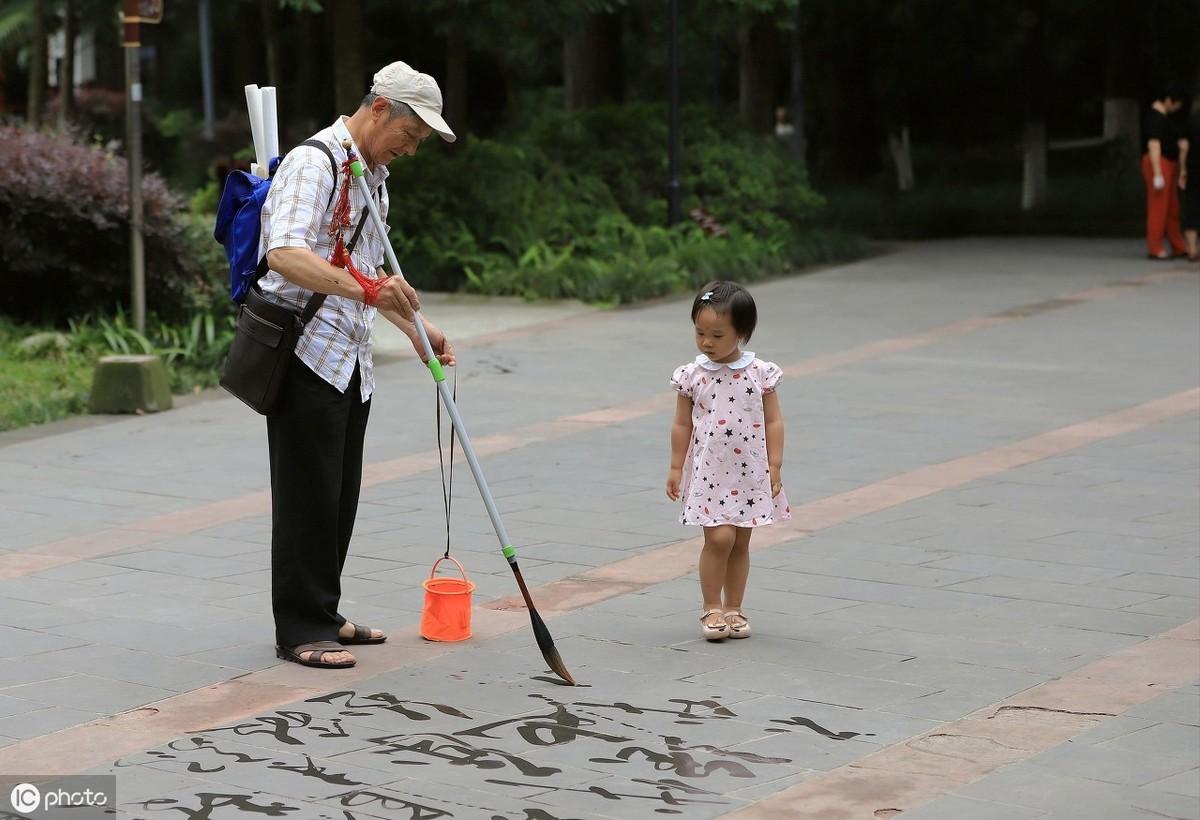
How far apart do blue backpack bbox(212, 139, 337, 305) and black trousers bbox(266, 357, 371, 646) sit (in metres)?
0.32

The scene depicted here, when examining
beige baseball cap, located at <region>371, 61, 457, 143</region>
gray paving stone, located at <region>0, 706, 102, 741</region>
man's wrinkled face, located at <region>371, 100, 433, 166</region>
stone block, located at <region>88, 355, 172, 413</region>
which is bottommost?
gray paving stone, located at <region>0, 706, 102, 741</region>

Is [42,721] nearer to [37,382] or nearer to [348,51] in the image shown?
[37,382]

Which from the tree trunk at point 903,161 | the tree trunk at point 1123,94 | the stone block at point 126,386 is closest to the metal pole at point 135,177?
the stone block at point 126,386

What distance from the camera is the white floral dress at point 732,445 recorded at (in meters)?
5.97

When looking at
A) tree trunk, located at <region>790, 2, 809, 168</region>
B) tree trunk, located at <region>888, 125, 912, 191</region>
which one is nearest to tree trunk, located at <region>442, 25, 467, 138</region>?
tree trunk, located at <region>790, 2, 809, 168</region>

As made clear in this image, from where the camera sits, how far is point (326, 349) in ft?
18.5

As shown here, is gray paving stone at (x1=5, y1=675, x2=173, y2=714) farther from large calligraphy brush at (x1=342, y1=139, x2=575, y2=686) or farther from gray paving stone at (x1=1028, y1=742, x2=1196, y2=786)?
gray paving stone at (x1=1028, y1=742, x2=1196, y2=786)

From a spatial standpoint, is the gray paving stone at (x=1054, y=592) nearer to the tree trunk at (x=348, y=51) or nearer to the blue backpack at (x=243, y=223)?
the blue backpack at (x=243, y=223)

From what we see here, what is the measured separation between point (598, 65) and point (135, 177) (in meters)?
12.2

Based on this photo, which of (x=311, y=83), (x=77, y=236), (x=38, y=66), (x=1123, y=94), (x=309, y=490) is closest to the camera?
(x=309, y=490)

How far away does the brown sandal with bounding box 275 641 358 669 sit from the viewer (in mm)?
5691

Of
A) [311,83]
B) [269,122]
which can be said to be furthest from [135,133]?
[311,83]

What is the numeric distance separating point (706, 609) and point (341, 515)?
129 cm

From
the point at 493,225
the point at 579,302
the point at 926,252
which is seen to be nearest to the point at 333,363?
the point at 579,302
